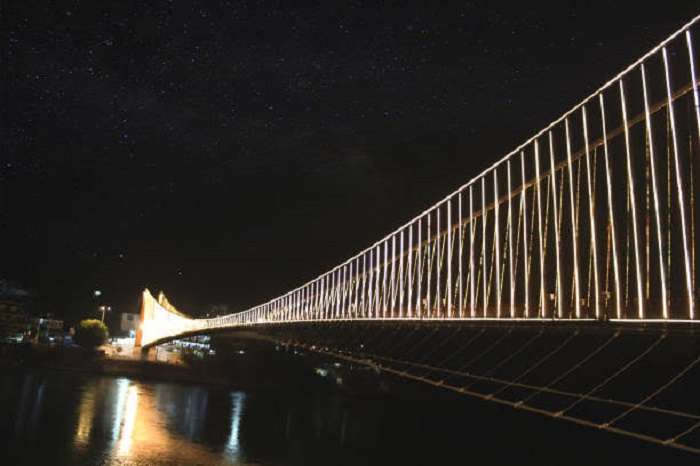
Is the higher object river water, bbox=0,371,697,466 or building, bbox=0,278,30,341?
building, bbox=0,278,30,341

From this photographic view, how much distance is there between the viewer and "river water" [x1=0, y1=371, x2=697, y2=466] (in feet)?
62.2

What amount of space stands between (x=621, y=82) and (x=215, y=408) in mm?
24458

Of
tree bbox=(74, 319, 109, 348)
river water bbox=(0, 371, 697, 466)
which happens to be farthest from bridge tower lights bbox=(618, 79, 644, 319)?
tree bbox=(74, 319, 109, 348)

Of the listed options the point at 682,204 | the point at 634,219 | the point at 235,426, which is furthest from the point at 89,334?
the point at 682,204

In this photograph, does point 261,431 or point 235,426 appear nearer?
point 261,431

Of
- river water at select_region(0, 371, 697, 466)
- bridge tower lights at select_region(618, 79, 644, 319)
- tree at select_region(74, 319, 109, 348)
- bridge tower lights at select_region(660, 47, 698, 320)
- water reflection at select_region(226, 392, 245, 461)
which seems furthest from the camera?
tree at select_region(74, 319, 109, 348)

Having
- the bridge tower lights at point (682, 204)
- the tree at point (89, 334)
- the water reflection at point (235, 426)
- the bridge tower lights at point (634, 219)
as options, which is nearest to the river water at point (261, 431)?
the water reflection at point (235, 426)

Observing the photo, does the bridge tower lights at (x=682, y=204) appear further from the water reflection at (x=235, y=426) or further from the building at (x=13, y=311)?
the building at (x=13, y=311)

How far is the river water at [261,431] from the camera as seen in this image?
18953 mm

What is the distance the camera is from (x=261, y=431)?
79.9ft

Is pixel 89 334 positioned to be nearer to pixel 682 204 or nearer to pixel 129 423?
pixel 129 423

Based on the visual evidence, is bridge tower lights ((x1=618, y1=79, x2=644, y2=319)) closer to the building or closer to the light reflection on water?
the light reflection on water

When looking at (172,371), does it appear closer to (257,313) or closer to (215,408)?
(257,313)

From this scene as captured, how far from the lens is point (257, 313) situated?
52.4 meters
